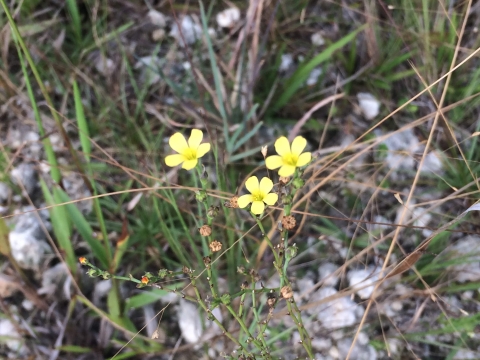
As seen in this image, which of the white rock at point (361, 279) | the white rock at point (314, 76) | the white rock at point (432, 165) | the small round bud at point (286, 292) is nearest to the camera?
the small round bud at point (286, 292)

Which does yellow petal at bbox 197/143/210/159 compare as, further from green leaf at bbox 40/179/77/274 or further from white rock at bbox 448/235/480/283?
white rock at bbox 448/235/480/283


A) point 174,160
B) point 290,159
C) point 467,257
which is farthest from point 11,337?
point 467,257

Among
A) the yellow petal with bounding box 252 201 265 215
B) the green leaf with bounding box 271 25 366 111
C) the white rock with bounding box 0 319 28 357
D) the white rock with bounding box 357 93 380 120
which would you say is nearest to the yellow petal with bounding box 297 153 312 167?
the yellow petal with bounding box 252 201 265 215

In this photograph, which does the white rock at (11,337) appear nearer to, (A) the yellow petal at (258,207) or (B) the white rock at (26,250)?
(B) the white rock at (26,250)

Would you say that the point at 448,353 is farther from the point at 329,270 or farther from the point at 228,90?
the point at 228,90

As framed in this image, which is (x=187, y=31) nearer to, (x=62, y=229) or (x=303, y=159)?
(x=62, y=229)

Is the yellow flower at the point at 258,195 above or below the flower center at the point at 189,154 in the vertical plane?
below

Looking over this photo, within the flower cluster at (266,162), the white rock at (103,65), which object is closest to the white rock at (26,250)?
the white rock at (103,65)
